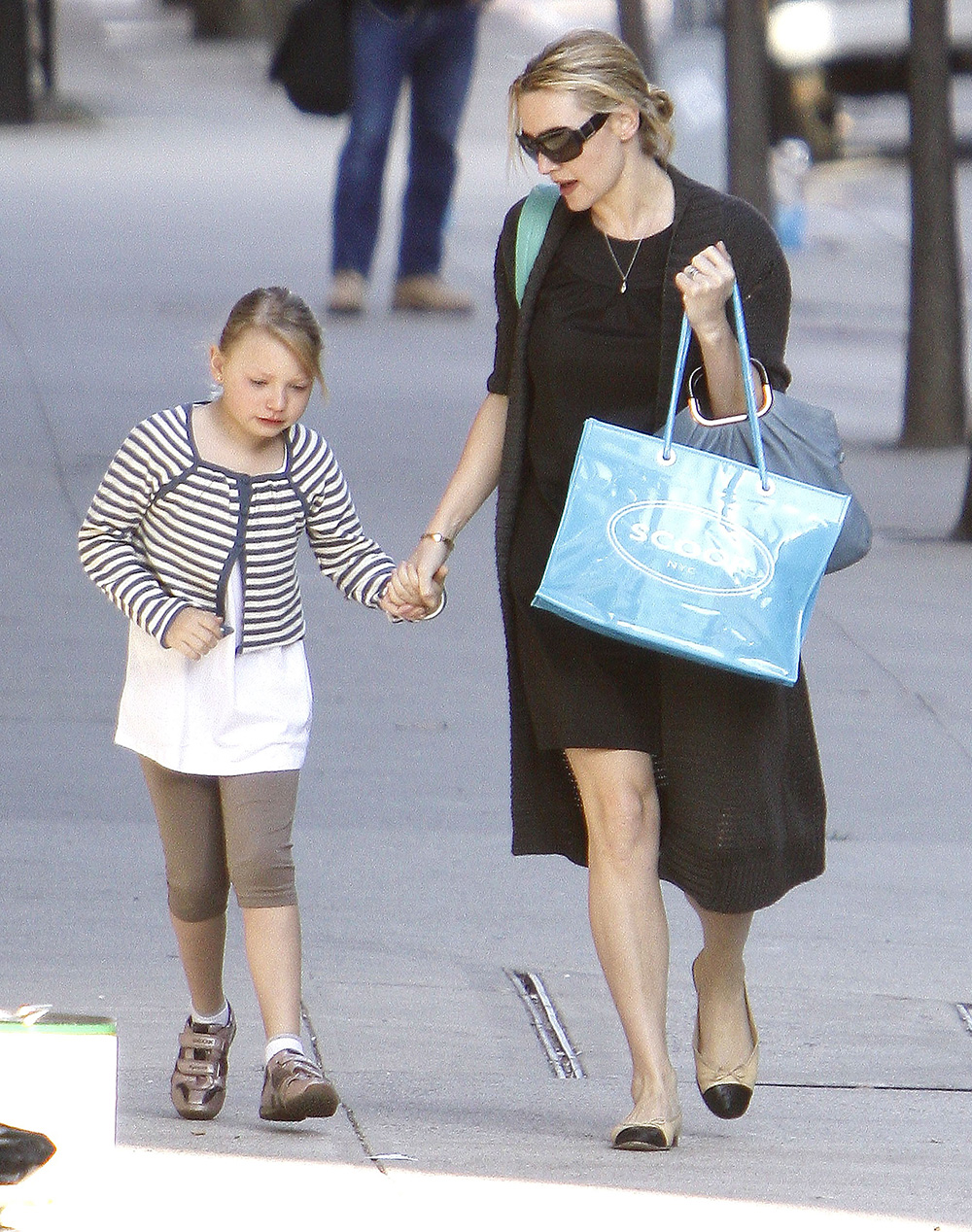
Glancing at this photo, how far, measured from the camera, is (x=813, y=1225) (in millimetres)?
3795

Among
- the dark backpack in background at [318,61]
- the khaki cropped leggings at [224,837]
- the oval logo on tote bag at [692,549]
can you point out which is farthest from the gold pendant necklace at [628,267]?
the dark backpack in background at [318,61]

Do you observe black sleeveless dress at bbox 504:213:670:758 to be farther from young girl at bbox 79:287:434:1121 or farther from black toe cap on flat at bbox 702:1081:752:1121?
black toe cap on flat at bbox 702:1081:752:1121

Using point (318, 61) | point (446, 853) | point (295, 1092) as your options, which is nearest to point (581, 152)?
point (295, 1092)

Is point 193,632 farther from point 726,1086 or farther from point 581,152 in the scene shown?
point 726,1086

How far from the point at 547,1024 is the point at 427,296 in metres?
8.29

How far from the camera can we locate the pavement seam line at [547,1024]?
475cm

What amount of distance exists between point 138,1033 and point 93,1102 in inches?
50.5

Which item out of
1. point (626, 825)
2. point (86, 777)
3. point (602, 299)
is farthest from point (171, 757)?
point (86, 777)

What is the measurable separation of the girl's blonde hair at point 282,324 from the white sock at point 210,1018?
109 cm

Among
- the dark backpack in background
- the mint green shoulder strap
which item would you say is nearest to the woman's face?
Result: the mint green shoulder strap

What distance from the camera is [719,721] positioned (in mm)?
4191

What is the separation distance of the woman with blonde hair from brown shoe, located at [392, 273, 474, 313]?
8.56 meters

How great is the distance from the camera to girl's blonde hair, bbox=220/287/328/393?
4.13 metres

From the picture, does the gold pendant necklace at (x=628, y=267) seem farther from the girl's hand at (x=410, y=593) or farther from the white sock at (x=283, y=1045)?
the white sock at (x=283, y=1045)
